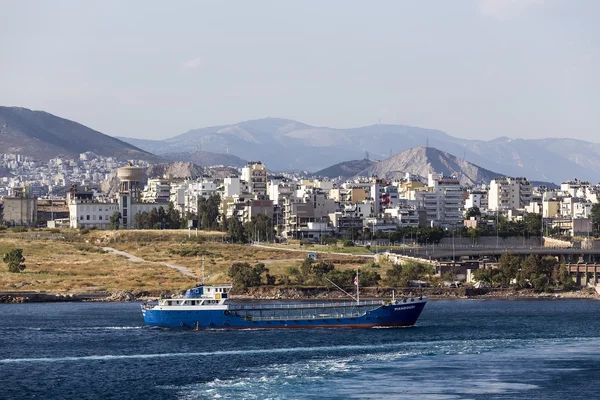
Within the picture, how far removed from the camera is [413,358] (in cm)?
7281

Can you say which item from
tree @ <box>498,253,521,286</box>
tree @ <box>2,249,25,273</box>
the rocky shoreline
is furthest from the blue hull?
tree @ <box>2,249,25,273</box>

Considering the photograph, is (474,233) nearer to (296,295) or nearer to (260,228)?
(260,228)

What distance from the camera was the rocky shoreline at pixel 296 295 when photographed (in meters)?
120

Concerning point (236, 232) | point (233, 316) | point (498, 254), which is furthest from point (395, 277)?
point (236, 232)

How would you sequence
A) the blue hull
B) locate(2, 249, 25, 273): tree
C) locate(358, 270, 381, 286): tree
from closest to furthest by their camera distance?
the blue hull < locate(358, 270, 381, 286): tree < locate(2, 249, 25, 273): tree

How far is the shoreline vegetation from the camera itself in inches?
4843

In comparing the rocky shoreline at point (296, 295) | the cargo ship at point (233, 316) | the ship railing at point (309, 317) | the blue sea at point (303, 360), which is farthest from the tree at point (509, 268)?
the ship railing at point (309, 317)

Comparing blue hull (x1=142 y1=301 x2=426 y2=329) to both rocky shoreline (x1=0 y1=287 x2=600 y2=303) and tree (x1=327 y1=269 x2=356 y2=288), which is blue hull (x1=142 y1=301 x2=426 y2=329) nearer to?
rocky shoreline (x1=0 y1=287 x2=600 y2=303)

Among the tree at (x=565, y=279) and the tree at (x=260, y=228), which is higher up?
the tree at (x=260, y=228)

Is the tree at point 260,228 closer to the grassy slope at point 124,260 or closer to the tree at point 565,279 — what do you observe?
the grassy slope at point 124,260

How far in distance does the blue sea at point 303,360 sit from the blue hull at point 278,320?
140 cm

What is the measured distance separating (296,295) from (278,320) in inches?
1236

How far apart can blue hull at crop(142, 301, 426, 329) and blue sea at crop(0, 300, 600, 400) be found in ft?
4.58

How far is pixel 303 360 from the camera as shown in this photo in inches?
2844
